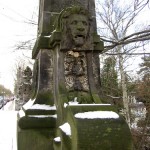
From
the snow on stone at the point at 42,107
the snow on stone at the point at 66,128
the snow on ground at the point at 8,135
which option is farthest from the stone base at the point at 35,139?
the snow on ground at the point at 8,135

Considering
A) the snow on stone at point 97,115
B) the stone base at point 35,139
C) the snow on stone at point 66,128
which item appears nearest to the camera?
the snow on stone at point 97,115

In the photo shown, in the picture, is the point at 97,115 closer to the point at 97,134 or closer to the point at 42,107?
the point at 97,134

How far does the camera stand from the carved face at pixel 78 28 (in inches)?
242

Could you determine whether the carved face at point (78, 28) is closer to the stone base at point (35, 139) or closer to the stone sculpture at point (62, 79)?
the stone sculpture at point (62, 79)

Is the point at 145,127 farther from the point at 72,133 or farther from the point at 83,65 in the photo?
the point at 72,133

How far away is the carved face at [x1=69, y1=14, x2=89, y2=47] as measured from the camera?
20.2ft

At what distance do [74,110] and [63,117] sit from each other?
25.1 inches

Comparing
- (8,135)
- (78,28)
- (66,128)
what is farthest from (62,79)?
(8,135)

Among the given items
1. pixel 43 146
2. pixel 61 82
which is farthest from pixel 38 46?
pixel 43 146

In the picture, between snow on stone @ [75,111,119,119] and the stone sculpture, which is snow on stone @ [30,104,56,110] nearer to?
the stone sculpture

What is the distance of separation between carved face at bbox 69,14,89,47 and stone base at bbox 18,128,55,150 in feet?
6.02

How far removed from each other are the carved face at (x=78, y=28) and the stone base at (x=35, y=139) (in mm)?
1834

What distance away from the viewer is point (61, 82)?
623cm

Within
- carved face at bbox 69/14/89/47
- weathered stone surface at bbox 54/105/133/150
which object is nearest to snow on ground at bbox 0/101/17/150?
carved face at bbox 69/14/89/47
